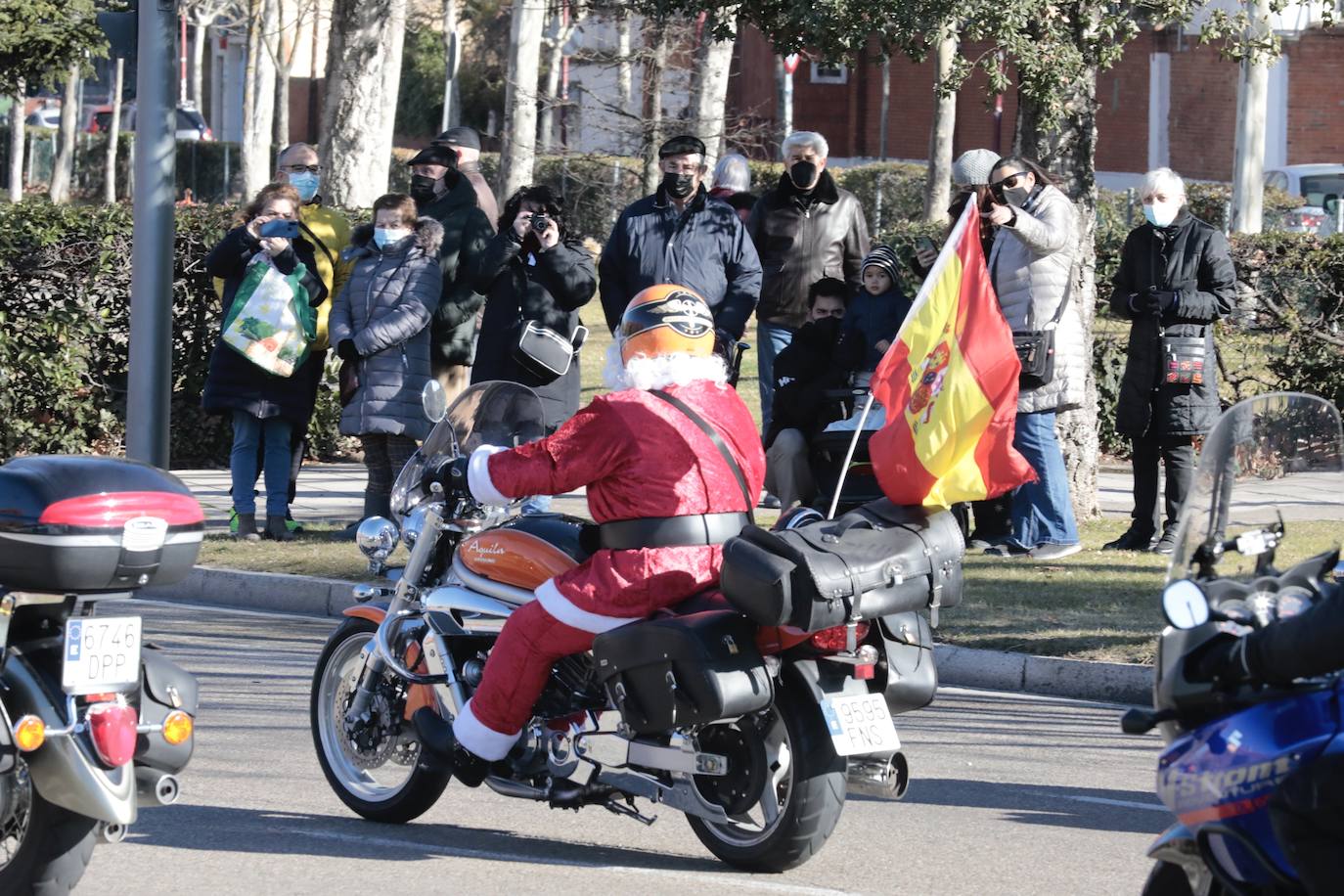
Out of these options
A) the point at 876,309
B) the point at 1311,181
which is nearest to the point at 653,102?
the point at 1311,181

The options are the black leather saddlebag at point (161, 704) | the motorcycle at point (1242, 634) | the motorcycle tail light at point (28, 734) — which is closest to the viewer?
the motorcycle at point (1242, 634)

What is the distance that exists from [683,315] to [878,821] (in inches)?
69.1

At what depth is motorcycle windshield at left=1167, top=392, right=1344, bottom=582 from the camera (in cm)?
407

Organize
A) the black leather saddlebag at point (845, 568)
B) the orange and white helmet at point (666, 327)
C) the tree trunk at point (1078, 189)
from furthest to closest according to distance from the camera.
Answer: the tree trunk at point (1078, 189)
the orange and white helmet at point (666, 327)
the black leather saddlebag at point (845, 568)

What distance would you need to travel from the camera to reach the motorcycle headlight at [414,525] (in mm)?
6312

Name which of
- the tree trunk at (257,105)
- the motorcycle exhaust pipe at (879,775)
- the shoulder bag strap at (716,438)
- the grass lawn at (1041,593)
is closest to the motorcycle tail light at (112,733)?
the shoulder bag strap at (716,438)

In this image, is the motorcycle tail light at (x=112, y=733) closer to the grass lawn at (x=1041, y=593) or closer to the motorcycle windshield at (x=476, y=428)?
the motorcycle windshield at (x=476, y=428)

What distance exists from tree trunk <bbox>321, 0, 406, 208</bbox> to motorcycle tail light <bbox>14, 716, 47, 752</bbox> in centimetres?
1482

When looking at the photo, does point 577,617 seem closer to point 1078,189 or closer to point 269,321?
point 269,321

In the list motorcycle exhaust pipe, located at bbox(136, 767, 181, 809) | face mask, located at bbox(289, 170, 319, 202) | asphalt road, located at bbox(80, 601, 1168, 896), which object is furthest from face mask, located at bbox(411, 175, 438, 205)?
motorcycle exhaust pipe, located at bbox(136, 767, 181, 809)

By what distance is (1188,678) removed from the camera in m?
3.91

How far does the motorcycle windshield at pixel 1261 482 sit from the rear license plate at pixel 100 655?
2.47m

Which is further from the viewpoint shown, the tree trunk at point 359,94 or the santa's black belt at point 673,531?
the tree trunk at point 359,94

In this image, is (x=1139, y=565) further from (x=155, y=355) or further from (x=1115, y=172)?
(x=1115, y=172)
